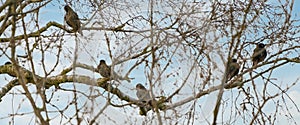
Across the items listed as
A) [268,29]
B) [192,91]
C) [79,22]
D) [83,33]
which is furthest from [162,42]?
[79,22]

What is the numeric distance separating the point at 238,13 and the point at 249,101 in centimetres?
73

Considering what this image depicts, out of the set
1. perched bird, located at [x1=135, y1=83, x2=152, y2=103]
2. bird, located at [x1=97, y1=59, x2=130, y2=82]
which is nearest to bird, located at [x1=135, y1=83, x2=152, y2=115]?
perched bird, located at [x1=135, y1=83, x2=152, y2=103]

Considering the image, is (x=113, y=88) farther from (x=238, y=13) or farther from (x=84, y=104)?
(x=238, y=13)

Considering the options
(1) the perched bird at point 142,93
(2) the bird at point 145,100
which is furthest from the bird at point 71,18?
(2) the bird at point 145,100

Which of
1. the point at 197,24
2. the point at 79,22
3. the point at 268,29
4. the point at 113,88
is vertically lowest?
the point at 113,88

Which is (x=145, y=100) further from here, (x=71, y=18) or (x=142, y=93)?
(x=71, y=18)

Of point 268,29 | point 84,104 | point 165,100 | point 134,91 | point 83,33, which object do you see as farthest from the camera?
point 268,29

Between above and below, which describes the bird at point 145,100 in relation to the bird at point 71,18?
below

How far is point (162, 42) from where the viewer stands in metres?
2.76

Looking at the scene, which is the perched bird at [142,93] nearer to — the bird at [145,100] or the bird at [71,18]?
the bird at [145,100]

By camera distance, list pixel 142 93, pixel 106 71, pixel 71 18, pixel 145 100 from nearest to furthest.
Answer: pixel 145 100, pixel 142 93, pixel 106 71, pixel 71 18

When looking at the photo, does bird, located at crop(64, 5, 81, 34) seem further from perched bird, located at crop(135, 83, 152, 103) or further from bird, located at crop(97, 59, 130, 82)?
perched bird, located at crop(135, 83, 152, 103)

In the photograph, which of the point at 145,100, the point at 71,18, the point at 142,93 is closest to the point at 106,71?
the point at 71,18

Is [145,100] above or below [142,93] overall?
below
